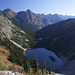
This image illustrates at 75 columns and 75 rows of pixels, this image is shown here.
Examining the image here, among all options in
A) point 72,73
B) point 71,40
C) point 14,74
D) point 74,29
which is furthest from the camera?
point 74,29

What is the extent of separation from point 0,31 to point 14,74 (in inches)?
3692

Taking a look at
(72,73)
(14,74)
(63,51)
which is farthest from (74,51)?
(14,74)

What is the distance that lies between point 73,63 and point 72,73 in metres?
17.8

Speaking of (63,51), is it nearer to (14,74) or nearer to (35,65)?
(35,65)

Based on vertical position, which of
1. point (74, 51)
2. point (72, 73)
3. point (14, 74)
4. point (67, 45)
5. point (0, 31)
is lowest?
point (72, 73)

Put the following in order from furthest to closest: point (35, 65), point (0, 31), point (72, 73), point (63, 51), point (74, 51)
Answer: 1. point (63, 51)
2. point (74, 51)
3. point (0, 31)
4. point (72, 73)
5. point (35, 65)

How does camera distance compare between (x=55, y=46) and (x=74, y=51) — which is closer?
(x=74, y=51)

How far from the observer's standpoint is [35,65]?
46.9 metres

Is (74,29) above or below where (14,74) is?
above

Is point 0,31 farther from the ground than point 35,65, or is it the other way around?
point 0,31

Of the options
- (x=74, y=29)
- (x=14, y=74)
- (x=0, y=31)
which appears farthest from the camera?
(x=74, y=29)

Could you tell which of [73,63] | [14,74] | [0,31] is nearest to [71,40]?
[73,63]

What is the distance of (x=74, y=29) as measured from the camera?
149125mm

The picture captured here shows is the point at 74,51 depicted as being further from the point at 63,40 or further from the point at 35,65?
the point at 35,65
